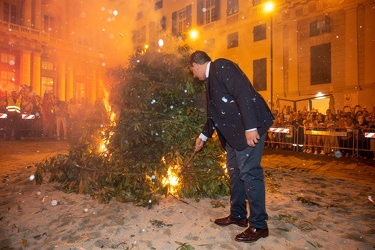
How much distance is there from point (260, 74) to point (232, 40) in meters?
4.80

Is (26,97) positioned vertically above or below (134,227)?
above

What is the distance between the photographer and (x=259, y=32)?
22.1 m

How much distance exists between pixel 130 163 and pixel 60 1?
78.2 feet

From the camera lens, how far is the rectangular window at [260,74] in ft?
71.6

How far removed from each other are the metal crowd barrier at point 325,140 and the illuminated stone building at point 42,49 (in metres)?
16.3

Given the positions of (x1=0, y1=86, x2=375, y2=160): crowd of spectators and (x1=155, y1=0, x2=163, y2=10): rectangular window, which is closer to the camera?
(x1=0, y1=86, x2=375, y2=160): crowd of spectators

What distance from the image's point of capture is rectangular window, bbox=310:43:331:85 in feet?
59.1

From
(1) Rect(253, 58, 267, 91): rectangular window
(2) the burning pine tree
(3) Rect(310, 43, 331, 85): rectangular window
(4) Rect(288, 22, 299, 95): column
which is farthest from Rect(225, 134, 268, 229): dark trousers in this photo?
(1) Rect(253, 58, 267, 91): rectangular window

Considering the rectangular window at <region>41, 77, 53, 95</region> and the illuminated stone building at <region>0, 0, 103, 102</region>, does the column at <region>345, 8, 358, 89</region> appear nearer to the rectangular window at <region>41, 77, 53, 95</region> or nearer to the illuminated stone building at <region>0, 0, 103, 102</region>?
the illuminated stone building at <region>0, 0, 103, 102</region>

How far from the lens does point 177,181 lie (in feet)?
12.5

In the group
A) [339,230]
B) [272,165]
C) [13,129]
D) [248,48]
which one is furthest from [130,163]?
[248,48]

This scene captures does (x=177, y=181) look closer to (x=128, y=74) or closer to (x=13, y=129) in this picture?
(x=128, y=74)

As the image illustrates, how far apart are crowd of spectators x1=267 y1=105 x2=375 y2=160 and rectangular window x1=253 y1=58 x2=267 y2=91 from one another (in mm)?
11342

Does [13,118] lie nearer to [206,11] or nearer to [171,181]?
[171,181]
